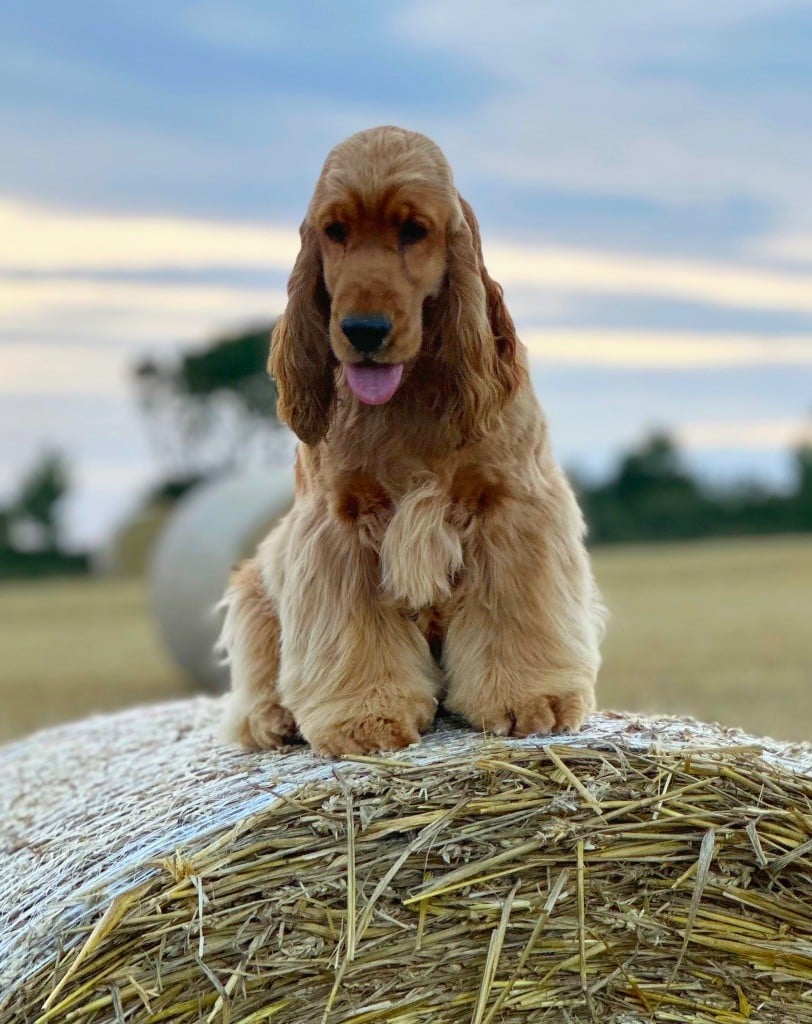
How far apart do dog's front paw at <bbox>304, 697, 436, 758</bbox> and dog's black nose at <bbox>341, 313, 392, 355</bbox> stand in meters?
1.00

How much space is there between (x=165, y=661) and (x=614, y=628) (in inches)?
195

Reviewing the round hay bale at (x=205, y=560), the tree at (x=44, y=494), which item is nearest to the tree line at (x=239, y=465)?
the tree at (x=44, y=494)

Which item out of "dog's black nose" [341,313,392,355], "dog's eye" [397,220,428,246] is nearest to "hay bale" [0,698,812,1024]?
"dog's black nose" [341,313,392,355]

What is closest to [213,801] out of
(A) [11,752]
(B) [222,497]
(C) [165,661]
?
(A) [11,752]

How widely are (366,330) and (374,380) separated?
16cm

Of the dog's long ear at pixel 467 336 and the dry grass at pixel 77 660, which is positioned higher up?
the dog's long ear at pixel 467 336

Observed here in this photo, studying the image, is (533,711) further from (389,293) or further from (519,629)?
(389,293)

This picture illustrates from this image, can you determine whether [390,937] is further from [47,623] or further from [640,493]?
[640,493]

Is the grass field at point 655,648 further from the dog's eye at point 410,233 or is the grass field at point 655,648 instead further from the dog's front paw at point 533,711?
the dog's eye at point 410,233

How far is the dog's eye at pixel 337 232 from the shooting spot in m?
3.38

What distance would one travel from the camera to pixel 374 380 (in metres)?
3.40

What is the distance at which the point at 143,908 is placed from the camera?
3268mm

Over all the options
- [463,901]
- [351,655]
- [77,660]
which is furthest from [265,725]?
[77,660]

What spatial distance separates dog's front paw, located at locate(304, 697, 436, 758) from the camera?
11.8ft
